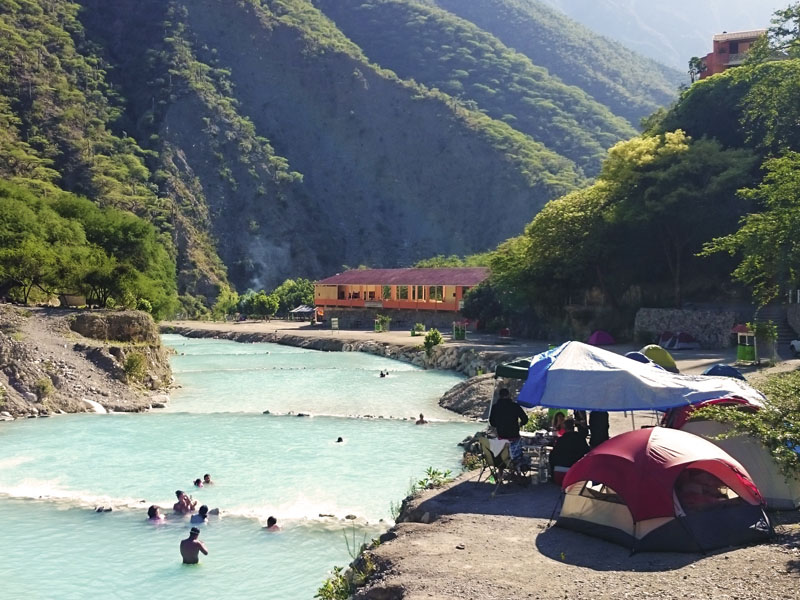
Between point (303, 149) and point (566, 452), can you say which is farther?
point (303, 149)

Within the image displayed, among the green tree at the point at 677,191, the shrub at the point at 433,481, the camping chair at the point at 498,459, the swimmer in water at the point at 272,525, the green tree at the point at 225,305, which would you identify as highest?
the green tree at the point at 677,191

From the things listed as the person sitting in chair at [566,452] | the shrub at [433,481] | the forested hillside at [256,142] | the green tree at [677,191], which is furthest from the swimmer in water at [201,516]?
the forested hillside at [256,142]

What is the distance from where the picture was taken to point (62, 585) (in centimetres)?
1291

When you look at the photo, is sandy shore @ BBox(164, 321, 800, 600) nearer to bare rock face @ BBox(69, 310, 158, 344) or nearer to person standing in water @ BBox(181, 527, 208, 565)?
person standing in water @ BBox(181, 527, 208, 565)

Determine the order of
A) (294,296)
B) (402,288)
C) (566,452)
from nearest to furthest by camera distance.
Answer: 1. (566,452)
2. (402,288)
3. (294,296)

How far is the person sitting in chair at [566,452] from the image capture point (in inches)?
513

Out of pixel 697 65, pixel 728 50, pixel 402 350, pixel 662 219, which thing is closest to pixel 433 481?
pixel 662 219

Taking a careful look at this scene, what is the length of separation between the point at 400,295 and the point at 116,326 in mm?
41874

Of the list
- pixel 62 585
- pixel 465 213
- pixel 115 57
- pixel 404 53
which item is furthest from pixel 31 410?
pixel 404 53

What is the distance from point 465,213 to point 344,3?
84.5m

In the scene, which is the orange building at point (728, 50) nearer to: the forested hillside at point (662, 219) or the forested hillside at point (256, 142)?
the forested hillside at point (662, 219)

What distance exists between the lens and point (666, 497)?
988 cm

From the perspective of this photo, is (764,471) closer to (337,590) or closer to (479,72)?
(337,590)

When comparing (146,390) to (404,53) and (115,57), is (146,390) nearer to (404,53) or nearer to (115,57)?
(115,57)
